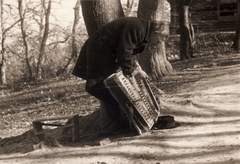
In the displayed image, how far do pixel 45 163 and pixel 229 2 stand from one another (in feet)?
46.7

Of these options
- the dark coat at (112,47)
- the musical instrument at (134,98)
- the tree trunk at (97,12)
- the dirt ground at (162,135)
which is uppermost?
the tree trunk at (97,12)

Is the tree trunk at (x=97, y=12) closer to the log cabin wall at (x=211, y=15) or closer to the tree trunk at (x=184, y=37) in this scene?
the tree trunk at (x=184, y=37)

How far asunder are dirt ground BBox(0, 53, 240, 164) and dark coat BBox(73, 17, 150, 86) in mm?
881

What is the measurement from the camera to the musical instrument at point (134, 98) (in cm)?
480

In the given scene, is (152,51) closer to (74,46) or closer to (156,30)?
(74,46)

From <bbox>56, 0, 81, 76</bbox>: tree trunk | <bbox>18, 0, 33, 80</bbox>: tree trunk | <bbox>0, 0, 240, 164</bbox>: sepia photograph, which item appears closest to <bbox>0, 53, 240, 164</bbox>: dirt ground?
<bbox>0, 0, 240, 164</bbox>: sepia photograph

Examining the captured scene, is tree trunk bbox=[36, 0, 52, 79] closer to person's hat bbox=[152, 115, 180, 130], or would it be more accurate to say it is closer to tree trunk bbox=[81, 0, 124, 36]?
tree trunk bbox=[81, 0, 124, 36]

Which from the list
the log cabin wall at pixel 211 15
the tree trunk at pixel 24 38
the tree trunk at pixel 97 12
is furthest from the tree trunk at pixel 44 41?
the log cabin wall at pixel 211 15

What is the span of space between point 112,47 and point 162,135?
1271mm

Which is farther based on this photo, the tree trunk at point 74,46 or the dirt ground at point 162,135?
the tree trunk at point 74,46

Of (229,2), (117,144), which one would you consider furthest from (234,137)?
(229,2)

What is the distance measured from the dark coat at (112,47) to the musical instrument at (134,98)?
0.16 m

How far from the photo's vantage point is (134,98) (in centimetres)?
492

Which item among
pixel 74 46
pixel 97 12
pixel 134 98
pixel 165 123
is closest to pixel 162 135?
pixel 165 123
